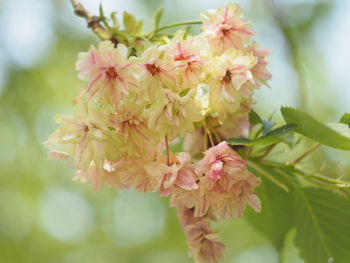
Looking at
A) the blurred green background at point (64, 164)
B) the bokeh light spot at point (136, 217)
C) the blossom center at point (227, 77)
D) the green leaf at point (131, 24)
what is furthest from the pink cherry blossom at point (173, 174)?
the bokeh light spot at point (136, 217)

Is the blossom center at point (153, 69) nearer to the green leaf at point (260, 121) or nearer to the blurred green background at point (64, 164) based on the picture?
the green leaf at point (260, 121)

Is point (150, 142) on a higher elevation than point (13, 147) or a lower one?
higher

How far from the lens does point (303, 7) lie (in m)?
6.82

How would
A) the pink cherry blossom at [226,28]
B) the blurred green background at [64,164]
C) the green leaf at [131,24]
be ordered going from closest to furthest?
the pink cherry blossom at [226,28] → the green leaf at [131,24] → the blurred green background at [64,164]

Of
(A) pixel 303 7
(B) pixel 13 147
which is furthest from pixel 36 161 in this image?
(A) pixel 303 7

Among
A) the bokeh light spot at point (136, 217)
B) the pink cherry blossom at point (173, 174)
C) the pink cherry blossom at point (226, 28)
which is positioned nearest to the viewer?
the pink cherry blossom at point (173, 174)

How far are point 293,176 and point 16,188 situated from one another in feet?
22.5

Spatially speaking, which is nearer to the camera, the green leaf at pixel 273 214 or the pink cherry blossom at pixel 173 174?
the pink cherry blossom at pixel 173 174

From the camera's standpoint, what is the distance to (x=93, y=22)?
1.82m

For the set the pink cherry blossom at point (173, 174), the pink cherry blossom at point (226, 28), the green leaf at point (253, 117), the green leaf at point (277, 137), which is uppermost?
the pink cherry blossom at point (226, 28)

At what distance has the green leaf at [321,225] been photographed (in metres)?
1.67

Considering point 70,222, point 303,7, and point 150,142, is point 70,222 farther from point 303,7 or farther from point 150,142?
point 150,142

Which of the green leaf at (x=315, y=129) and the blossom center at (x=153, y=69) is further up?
the blossom center at (x=153, y=69)

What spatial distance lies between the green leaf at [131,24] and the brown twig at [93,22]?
0.09 m
